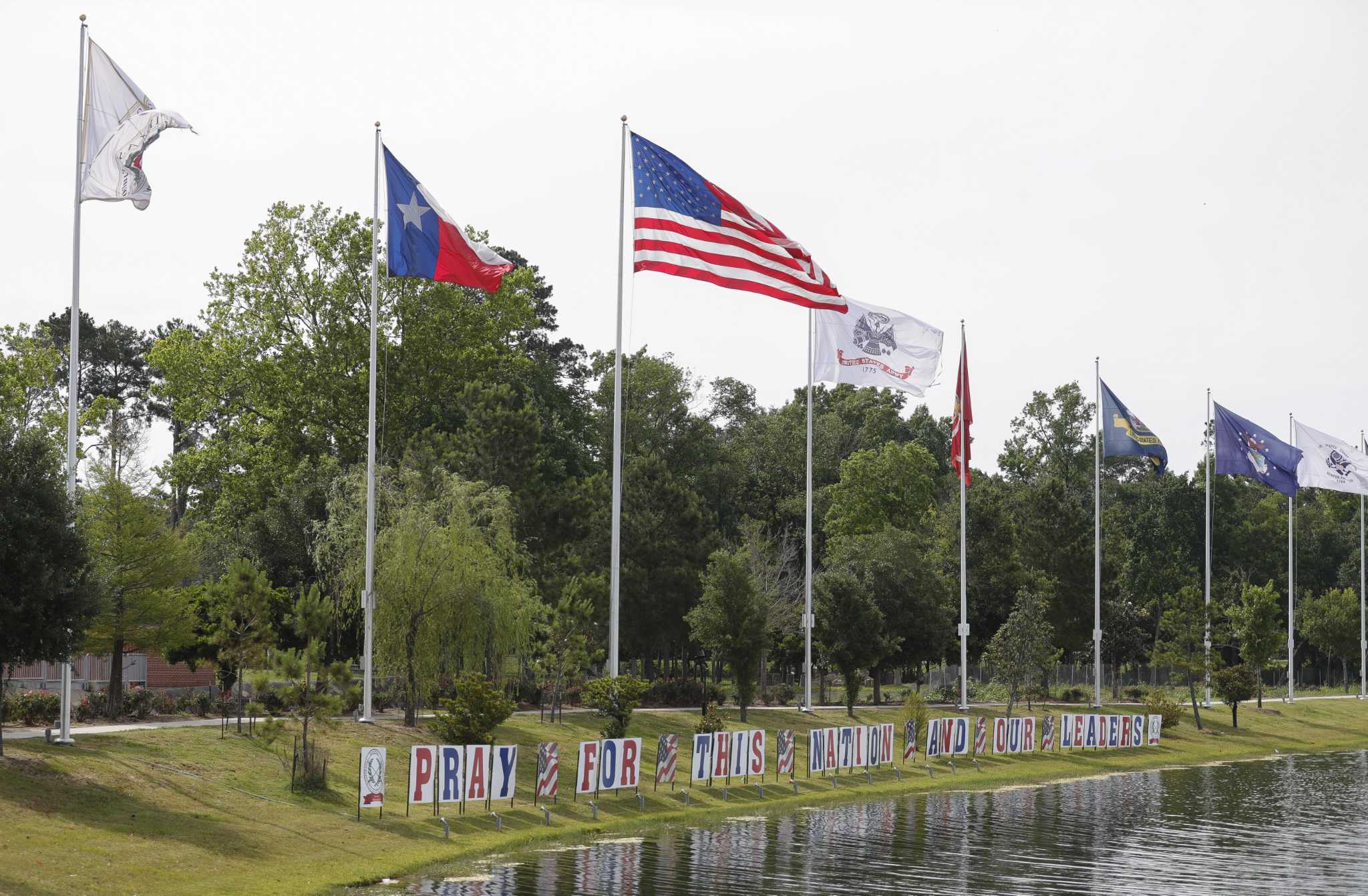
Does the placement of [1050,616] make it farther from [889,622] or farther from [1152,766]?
[1152,766]

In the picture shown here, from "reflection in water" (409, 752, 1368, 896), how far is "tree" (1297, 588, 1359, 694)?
5440cm

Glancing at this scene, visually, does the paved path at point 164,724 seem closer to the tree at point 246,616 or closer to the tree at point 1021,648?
the tree at point 246,616

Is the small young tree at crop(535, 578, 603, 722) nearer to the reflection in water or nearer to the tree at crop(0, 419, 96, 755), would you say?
the reflection in water

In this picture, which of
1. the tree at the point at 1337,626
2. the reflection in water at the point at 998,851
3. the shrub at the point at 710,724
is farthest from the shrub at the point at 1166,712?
the tree at the point at 1337,626

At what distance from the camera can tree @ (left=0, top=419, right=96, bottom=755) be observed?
3136cm

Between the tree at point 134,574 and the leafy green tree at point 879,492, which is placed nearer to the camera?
the tree at point 134,574

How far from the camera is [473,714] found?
1486 inches

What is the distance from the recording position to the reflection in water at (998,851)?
87.6ft

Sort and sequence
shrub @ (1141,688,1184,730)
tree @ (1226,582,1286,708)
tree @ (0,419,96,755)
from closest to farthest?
tree @ (0,419,96,755) → shrub @ (1141,688,1184,730) → tree @ (1226,582,1286,708)

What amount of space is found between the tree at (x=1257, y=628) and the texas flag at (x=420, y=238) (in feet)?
170

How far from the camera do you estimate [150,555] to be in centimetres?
4369

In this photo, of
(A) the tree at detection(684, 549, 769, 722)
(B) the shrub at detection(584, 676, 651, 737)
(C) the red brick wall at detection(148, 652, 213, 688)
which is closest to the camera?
(B) the shrub at detection(584, 676, 651, 737)

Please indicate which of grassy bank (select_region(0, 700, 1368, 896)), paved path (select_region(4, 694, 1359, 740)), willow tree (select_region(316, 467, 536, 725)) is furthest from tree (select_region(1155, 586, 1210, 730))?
willow tree (select_region(316, 467, 536, 725))

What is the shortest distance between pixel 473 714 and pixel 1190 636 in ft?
136
